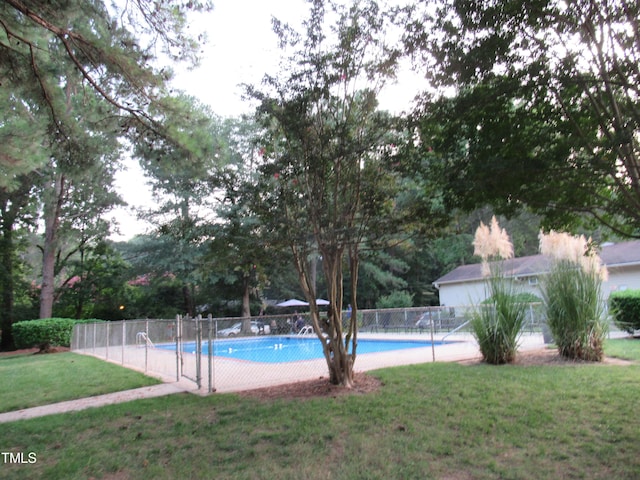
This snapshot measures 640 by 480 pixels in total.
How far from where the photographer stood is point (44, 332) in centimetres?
1609

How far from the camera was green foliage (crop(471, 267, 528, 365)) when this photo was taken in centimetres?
806

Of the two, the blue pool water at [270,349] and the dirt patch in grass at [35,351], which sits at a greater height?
the blue pool water at [270,349]

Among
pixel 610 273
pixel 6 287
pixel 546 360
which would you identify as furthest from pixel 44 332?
pixel 610 273

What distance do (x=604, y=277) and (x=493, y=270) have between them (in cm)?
209

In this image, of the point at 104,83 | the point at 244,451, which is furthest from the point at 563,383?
the point at 104,83

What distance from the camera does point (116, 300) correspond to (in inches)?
922

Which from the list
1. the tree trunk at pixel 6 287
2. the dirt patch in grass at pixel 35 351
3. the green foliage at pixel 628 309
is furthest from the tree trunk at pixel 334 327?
the tree trunk at pixel 6 287

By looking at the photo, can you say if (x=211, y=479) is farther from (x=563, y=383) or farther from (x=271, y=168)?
(x=563, y=383)

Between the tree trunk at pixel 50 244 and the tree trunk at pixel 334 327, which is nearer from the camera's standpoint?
the tree trunk at pixel 334 327

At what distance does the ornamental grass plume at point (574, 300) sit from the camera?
7.94 metres

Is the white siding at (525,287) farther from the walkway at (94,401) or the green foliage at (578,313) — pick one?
the walkway at (94,401)

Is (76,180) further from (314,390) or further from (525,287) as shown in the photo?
(525,287)

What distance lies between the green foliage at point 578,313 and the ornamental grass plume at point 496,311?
27.3 inches

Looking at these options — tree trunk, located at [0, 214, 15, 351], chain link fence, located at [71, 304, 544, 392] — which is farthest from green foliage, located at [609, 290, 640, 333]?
tree trunk, located at [0, 214, 15, 351]
